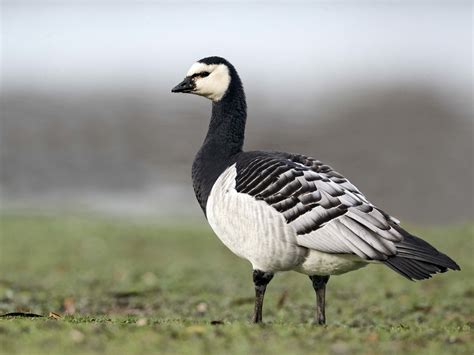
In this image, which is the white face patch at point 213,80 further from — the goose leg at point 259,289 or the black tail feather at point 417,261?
the black tail feather at point 417,261

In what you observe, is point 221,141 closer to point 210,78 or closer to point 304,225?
point 210,78

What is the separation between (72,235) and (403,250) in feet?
40.5

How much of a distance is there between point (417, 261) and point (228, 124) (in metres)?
2.96

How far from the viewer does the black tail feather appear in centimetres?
776

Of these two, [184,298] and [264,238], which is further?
[184,298]

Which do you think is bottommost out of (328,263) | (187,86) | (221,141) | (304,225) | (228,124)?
(328,263)

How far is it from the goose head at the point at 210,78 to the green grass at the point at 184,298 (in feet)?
8.92

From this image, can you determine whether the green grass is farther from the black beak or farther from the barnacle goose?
the black beak

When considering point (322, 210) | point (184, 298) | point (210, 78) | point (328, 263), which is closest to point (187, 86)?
point (210, 78)

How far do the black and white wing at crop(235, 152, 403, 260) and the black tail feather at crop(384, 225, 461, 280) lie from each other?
3.4 inches

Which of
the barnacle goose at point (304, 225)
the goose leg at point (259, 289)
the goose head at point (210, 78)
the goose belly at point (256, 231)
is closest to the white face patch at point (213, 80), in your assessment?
the goose head at point (210, 78)

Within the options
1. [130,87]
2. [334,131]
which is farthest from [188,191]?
[130,87]

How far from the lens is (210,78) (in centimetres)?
991

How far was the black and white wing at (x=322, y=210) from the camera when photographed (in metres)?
8.03
